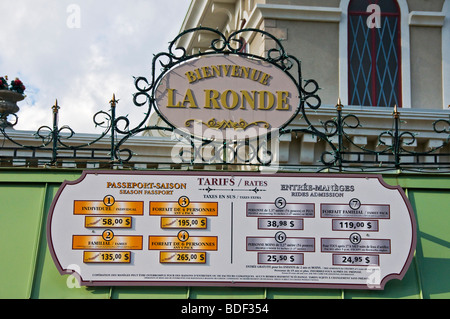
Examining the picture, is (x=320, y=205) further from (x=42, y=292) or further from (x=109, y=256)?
(x=42, y=292)

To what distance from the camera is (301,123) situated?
44.0 ft

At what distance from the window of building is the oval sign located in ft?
15.5

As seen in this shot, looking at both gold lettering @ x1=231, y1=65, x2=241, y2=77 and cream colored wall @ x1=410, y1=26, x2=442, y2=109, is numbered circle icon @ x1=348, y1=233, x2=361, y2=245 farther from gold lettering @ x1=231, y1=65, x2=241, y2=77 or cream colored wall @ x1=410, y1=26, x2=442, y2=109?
cream colored wall @ x1=410, y1=26, x2=442, y2=109

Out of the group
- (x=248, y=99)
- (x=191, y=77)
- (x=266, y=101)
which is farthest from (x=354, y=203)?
(x=191, y=77)

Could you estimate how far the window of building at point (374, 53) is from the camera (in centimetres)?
1509

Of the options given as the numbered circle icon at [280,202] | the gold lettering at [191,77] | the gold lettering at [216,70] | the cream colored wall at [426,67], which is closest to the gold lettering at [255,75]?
the gold lettering at [216,70]

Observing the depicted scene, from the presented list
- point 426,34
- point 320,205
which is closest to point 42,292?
point 320,205

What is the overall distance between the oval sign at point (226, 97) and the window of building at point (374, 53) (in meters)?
4.72

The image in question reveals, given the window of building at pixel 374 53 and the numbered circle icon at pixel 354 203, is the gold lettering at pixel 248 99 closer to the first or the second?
the numbered circle icon at pixel 354 203

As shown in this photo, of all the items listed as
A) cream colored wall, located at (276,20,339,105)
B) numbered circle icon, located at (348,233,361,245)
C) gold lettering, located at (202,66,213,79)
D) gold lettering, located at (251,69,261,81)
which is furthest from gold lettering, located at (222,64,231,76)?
cream colored wall, located at (276,20,339,105)

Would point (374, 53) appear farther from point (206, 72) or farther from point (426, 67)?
point (206, 72)

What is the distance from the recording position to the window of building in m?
15.1

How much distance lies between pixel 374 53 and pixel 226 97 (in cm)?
588

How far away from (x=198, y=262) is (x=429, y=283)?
126 inches
